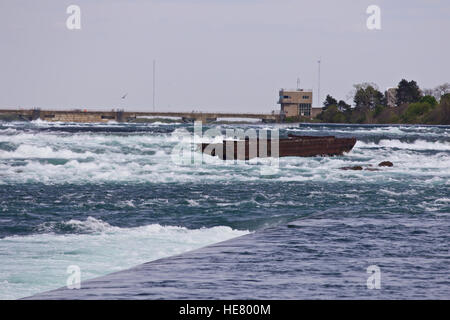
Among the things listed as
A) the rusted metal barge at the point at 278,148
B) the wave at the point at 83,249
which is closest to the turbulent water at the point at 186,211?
the wave at the point at 83,249

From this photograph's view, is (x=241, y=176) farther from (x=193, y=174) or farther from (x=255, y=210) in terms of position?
(x=255, y=210)

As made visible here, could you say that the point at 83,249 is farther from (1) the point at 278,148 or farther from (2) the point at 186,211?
(1) the point at 278,148

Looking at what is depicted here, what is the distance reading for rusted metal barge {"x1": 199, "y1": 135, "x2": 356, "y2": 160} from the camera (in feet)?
156

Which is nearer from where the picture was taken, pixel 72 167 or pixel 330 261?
pixel 330 261

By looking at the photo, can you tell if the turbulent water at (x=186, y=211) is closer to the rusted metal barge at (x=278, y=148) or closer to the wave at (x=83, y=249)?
the wave at (x=83, y=249)

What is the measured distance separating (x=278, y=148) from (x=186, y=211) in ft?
100

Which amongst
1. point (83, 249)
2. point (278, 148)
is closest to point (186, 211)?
point (83, 249)

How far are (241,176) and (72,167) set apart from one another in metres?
9.86

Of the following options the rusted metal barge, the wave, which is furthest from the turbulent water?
the rusted metal barge

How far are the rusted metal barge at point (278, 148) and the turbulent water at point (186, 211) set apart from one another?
9.05 feet

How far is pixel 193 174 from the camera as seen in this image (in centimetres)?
3684

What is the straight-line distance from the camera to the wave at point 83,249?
12742 mm

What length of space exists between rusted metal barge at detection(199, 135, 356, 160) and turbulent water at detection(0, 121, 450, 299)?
276 cm
